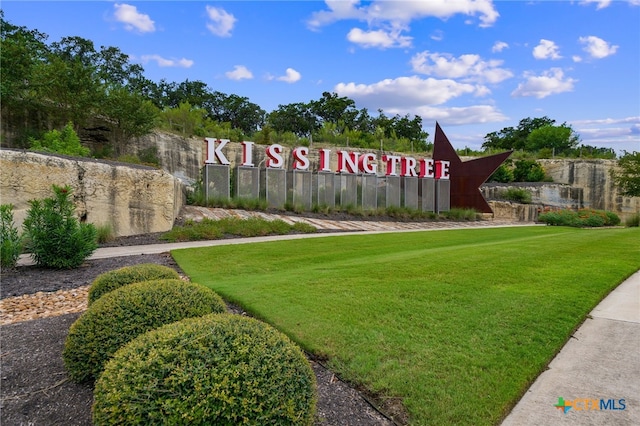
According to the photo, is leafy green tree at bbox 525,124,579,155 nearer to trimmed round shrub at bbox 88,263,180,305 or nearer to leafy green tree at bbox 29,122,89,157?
leafy green tree at bbox 29,122,89,157

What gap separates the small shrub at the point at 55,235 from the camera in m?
6.51

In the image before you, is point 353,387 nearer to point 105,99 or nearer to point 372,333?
point 372,333

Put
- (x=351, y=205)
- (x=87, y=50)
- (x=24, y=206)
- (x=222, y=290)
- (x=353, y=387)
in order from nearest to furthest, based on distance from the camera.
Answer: (x=353, y=387), (x=222, y=290), (x=24, y=206), (x=351, y=205), (x=87, y=50)

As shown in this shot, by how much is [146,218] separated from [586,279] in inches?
424

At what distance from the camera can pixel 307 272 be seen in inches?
254

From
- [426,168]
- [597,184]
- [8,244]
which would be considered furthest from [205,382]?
[597,184]

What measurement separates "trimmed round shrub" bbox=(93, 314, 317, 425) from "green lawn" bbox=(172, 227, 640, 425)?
1133 millimetres

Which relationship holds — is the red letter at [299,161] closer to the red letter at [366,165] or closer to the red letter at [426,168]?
the red letter at [366,165]

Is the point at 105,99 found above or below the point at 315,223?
above

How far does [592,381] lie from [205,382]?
2.98m

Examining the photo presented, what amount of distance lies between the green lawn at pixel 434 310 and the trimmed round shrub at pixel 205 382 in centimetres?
113

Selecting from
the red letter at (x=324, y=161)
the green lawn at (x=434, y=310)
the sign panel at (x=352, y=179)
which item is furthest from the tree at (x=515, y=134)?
the green lawn at (x=434, y=310)

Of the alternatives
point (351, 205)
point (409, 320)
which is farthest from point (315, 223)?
point (409, 320)

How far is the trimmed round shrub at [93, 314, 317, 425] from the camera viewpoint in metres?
1.73
